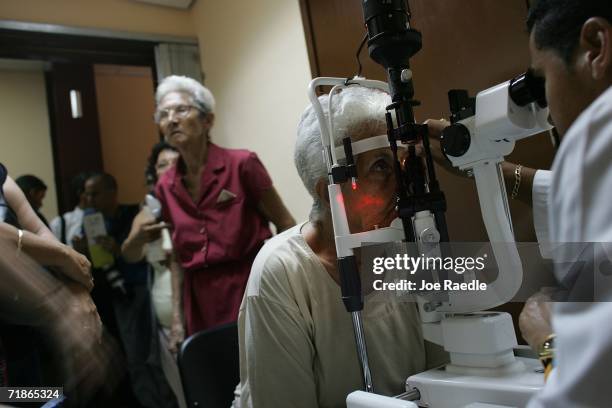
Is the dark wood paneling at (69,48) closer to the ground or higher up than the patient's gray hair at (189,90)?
closer to the ground

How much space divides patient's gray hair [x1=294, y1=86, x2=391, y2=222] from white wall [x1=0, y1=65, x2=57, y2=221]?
535mm

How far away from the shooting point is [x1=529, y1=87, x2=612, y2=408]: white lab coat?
16.5 inches

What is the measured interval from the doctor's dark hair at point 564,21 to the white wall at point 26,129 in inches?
29.9

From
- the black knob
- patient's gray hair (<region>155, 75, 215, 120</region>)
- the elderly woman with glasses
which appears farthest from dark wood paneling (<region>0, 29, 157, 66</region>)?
the black knob

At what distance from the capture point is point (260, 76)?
2.37 meters

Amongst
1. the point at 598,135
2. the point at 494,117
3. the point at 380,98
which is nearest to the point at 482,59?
the point at 380,98

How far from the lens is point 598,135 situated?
428mm

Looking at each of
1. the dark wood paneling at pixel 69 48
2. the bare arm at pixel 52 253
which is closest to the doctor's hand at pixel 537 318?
the bare arm at pixel 52 253

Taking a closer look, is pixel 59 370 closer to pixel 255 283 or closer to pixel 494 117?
pixel 255 283

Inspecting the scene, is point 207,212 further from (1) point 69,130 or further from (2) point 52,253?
(2) point 52,253

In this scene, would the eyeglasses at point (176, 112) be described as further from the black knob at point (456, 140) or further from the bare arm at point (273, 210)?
the black knob at point (456, 140)

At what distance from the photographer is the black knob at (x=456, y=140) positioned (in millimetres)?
789

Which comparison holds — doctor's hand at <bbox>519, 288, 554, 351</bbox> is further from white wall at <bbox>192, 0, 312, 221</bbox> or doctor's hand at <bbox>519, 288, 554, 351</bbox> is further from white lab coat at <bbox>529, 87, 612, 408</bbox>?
white wall at <bbox>192, 0, 312, 221</bbox>

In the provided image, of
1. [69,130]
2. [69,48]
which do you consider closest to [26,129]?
[69,130]
